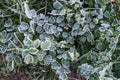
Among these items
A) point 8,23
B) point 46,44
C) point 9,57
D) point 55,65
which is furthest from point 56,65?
point 8,23

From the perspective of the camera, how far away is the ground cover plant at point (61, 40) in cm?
175

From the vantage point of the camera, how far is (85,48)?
73.5 inches

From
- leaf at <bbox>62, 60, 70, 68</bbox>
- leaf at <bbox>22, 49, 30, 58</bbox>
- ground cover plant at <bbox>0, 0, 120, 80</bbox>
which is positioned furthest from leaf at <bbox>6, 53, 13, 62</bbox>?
leaf at <bbox>62, 60, 70, 68</bbox>

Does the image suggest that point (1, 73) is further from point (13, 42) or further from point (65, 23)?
point (65, 23)

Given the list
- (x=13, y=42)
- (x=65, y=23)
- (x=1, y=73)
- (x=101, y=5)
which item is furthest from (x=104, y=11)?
(x=1, y=73)

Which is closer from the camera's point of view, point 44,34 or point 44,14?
point 44,34

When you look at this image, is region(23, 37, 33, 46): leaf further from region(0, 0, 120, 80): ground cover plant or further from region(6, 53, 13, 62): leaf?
region(6, 53, 13, 62): leaf

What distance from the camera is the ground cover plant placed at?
5.74 feet

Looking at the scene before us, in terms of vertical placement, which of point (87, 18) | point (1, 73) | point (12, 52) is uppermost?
point (87, 18)

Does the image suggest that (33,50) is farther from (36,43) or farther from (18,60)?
(18,60)

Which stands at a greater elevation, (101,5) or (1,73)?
(101,5)

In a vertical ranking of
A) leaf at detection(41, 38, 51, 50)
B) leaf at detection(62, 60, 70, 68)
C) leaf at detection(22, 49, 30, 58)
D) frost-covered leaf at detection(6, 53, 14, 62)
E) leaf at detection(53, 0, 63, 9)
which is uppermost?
leaf at detection(53, 0, 63, 9)

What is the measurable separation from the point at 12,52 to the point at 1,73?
16 cm

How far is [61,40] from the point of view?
1.84 meters
